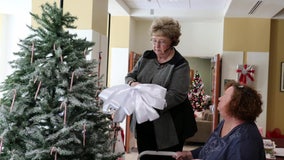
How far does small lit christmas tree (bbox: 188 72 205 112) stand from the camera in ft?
30.5

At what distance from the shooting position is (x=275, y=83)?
7395 millimetres

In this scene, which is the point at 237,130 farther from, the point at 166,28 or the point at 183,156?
the point at 166,28

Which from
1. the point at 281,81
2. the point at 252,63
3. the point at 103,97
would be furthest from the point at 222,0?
the point at 103,97

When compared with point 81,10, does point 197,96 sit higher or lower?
lower

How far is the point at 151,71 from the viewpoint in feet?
7.22

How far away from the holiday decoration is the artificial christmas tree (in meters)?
5.88

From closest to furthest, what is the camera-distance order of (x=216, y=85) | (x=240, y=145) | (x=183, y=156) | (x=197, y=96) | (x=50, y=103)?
(x=50, y=103) < (x=240, y=145) < (x=183, y=156) < (x=216, y=85) < (x=197, y=96)

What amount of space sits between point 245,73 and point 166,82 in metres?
5.32

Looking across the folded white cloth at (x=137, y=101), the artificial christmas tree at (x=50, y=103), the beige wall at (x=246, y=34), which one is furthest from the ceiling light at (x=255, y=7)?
the artificial christmas tree at (x=50, y=103)

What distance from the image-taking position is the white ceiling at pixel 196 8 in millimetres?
6207

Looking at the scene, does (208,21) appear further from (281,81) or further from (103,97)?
(103,97)

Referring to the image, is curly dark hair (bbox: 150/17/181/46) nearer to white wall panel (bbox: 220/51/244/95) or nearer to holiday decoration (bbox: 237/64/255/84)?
holiday decoration (bbox: 237/64/255/84)

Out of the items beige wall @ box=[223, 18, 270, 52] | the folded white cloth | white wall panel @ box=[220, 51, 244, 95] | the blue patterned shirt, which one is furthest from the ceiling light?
the folded white cloth

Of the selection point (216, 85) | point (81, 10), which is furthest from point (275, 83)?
point (81, 10)
